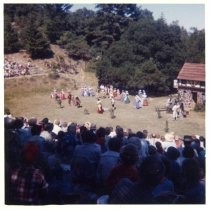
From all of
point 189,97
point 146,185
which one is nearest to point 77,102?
point 189,97

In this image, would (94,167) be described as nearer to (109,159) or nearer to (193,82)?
(109,159)

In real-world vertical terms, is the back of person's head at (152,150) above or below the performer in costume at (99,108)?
below

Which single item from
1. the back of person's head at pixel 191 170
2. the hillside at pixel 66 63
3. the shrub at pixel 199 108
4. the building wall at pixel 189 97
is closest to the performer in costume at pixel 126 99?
the hillside at pixel 66 63

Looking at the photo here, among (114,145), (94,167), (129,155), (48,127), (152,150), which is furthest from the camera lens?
(48,127)

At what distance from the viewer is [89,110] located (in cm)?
608

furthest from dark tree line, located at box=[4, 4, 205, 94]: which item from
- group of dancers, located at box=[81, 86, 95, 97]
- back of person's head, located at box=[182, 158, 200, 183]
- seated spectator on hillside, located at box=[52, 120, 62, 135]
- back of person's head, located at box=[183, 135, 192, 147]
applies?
back of person's head, located at box=[182, 158, 200, 183]

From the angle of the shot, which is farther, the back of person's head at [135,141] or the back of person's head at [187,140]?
the back of person's head at [187,140]

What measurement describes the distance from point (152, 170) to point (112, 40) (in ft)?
10.8

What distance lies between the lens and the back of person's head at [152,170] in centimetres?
330

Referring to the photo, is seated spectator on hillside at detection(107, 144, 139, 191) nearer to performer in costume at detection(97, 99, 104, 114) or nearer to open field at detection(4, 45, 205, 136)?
open field at detection(4, 45, 205, 136)

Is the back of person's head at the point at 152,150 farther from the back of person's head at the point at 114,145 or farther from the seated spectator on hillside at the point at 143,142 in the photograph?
the back of person's head at the point at 114,145

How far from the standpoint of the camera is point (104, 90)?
6.15 metres

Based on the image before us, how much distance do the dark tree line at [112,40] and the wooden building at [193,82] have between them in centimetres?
15
